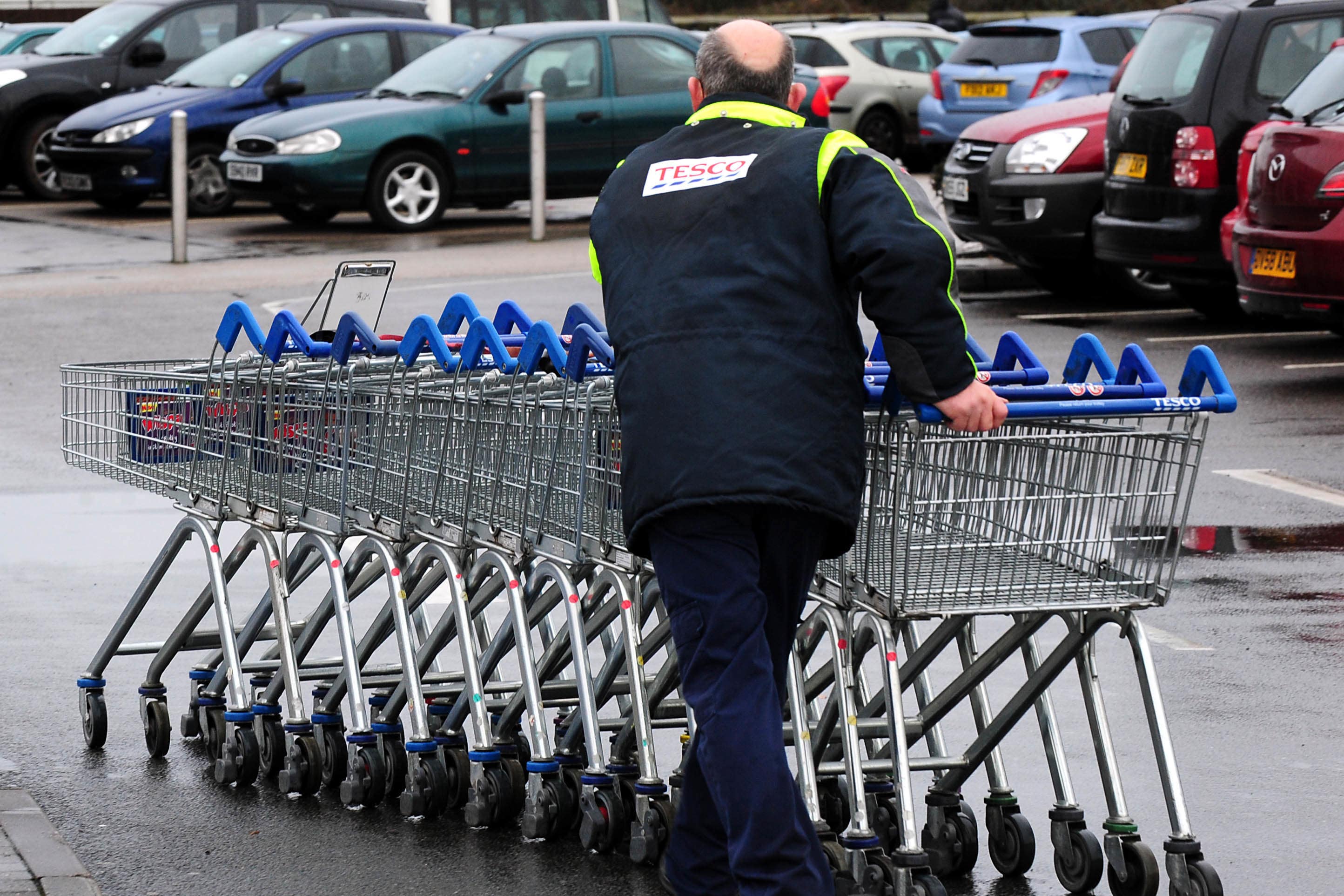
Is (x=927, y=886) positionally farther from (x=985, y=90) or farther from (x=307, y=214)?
(x=985, y=90)

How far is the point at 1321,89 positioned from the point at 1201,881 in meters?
8.56

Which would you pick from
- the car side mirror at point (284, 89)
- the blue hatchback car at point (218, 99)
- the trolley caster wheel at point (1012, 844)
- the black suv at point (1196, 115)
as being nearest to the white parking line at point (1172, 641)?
the trolley caster wheel at point (1012, 844)

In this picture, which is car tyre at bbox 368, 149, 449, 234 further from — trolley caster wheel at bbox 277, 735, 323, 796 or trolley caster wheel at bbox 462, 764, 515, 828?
trolley caster wheel at bbox 462, 764, 515, 828

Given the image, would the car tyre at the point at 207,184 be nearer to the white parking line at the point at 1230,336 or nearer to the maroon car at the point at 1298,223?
the white parking line at the point at 1230,336

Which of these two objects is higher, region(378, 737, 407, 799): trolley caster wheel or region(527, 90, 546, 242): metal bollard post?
region(527, 90, 546, 242): metal bollard post

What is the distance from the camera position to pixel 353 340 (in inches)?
221

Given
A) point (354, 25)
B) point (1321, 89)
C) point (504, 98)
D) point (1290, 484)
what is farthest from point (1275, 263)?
point (354, 25)

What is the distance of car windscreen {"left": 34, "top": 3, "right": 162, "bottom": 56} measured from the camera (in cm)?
2192

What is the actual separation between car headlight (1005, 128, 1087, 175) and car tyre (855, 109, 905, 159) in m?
10.9

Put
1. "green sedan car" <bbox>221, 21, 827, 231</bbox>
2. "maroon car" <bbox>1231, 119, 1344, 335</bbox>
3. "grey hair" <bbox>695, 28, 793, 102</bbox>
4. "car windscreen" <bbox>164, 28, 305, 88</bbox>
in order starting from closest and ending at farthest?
"grey hair" <bbox>695, 28, 793, 102</bbox> < "maroon car" <bbox>1231, 119, 1344, 335</bbox> < "green sedan car" <bbox>221, 21, 827, 231</bbox> < "car windscreen" <bbox>164, 28, 305, 88</bbox>

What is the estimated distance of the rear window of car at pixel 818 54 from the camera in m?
26.4

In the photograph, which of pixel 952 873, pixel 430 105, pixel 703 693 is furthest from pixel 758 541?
pixel 430 105

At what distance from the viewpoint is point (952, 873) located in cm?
514

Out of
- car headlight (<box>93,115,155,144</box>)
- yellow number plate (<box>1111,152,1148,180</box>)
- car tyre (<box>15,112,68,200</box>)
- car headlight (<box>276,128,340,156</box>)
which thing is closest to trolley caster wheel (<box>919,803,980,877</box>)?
yellow number plate (<box>1111,152,1148,180</box>)
